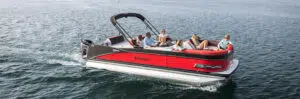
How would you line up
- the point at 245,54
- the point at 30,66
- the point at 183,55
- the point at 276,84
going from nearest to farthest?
the point at 183,55
the point at 276,84
the point at 30,66
the point at 245,54

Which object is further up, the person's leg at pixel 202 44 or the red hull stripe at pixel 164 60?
the person's leg at pixel 202 44

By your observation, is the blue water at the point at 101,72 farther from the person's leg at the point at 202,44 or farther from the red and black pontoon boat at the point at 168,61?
the person's leg at the point at 202,44

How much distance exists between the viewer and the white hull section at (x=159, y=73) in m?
15.8

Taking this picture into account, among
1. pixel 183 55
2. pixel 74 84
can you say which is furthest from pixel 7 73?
pixel 183 55

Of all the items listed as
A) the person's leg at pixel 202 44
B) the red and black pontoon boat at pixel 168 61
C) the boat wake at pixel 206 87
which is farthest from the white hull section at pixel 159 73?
the person's leg at pixel 202 44

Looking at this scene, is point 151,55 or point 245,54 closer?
point 151,55

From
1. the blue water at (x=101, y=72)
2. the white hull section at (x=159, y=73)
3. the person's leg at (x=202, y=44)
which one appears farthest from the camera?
the person's leg at (x=202, y=44)

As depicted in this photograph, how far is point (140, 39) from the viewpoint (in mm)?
19266

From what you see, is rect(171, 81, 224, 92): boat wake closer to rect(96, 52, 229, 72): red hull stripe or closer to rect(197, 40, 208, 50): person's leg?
rect(96, 52, 229, 72): red hull stripe

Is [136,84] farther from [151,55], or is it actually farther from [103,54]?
[103,54]

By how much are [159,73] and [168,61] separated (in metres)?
0.96

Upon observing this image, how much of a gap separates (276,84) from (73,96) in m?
11.3

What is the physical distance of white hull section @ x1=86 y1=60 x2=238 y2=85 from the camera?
15750 millimetres

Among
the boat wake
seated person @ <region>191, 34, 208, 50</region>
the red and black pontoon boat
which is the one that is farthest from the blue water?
seated person @ <region>191, 34, 208, 50</region>
